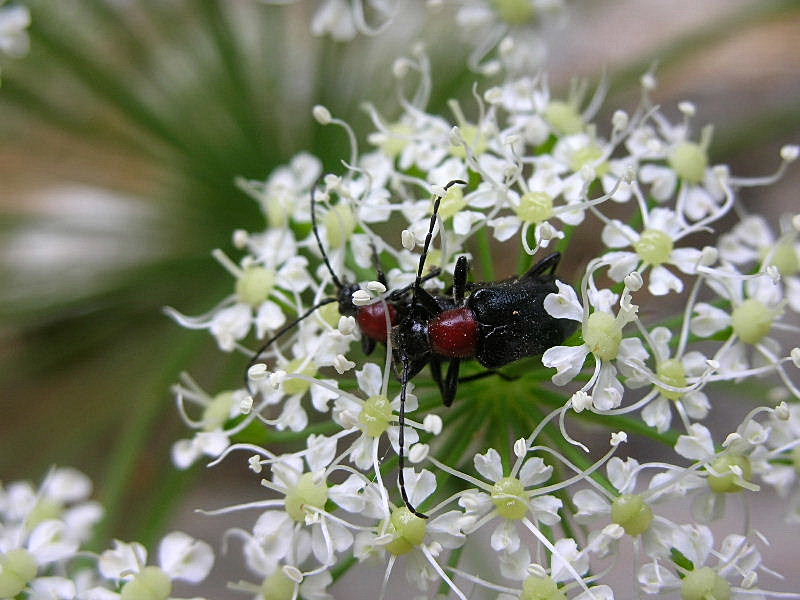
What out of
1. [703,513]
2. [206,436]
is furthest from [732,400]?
[206,436]

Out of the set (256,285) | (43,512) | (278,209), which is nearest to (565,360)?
(256,285)

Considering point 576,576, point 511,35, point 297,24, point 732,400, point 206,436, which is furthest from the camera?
point 297,24

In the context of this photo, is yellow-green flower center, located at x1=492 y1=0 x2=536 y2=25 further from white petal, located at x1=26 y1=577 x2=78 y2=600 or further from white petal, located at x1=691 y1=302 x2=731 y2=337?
white petal, located at x1=26 y1=577 x2=78 y2=600

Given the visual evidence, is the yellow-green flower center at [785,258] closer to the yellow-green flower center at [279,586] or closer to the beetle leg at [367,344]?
the beetle leg at [367,344]

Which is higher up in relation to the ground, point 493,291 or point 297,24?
point 297,24

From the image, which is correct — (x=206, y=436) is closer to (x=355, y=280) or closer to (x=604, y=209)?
(x=355, y=280)

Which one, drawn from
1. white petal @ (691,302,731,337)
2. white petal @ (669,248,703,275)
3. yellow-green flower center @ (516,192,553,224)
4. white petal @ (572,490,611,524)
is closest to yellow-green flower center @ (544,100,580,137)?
yellow-green flower center @ (516,192,553,224)

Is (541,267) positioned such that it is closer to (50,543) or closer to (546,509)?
(546,509)
